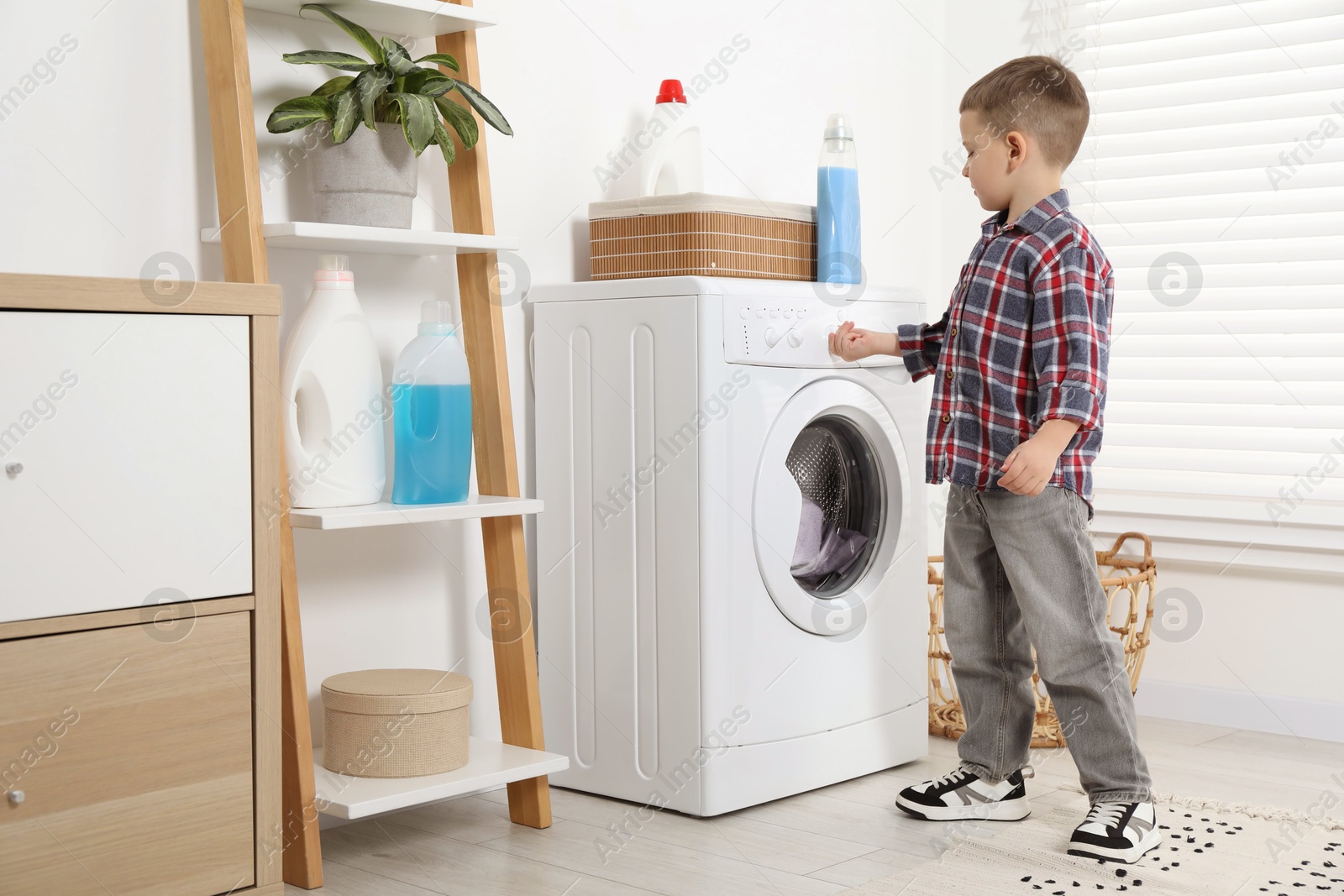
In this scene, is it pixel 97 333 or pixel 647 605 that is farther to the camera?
pixel 647 605

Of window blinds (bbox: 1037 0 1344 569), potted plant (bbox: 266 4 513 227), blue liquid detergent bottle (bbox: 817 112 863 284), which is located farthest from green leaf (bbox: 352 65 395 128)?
window blinds (bbox: 1037 0 1344 569)

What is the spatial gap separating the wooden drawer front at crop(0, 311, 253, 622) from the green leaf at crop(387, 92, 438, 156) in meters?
0.37

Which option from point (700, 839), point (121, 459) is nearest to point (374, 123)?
point (121, 459)

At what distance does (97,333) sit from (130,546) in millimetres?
212

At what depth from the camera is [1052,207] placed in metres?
1.67

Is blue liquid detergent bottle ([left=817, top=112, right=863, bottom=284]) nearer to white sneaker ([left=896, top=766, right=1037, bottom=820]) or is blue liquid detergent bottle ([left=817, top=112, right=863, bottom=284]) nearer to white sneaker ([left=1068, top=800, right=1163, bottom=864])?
white sneaker ([left=896, top=766, right=1037, bottom=820])

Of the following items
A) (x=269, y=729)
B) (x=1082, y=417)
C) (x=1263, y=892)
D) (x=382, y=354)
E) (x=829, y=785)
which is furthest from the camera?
(x=829, y=785)

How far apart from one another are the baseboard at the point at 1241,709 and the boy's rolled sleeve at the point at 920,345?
85 cm

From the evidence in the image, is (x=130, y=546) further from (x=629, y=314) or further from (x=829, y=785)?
(x=829, y=785)

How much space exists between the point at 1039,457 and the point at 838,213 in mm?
655

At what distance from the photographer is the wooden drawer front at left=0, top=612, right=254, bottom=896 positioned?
3.68 ft

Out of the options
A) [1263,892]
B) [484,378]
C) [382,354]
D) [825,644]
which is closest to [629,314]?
[484,378]

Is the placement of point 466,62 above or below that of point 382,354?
above

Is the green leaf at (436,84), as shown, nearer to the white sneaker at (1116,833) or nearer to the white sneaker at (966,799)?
the white sneaker at (966,799)
